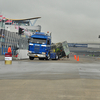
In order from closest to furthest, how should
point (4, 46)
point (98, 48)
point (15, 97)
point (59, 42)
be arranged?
Result: 1. point (15, 97)
2. point (59, 42)
3. point (4, 46)
4. point (98, 48)

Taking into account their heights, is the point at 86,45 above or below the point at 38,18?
below

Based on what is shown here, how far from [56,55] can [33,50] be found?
495 cm

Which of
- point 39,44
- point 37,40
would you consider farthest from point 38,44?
point 37,40

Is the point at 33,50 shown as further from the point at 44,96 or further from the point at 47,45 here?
the point at 44,96

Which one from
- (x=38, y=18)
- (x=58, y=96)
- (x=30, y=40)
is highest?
(x=38, y=18)

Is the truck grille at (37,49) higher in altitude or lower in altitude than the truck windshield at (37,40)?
lower

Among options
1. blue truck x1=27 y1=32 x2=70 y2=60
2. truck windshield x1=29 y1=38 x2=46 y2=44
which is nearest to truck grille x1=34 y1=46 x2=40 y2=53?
blue truck x1=27 y1=32 x2=70 y2=60

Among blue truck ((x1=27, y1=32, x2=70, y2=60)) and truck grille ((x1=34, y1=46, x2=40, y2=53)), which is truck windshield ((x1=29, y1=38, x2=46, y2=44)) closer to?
blue truck ((x1=27, y1=32, x2=70, y2=60))

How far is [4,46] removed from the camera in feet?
204

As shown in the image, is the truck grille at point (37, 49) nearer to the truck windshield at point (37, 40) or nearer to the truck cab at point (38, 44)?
the truck cab at point (38, 44)

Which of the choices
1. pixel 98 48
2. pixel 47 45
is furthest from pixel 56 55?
pixel 98 48

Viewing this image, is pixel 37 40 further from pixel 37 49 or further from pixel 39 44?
pixel 37 49

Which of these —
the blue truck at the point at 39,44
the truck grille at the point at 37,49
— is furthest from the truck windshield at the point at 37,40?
the truck grille at the point at 37,49

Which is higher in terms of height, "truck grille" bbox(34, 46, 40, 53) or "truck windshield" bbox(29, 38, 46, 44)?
"truck windshield" bbox(29, 38, 46, 44)
